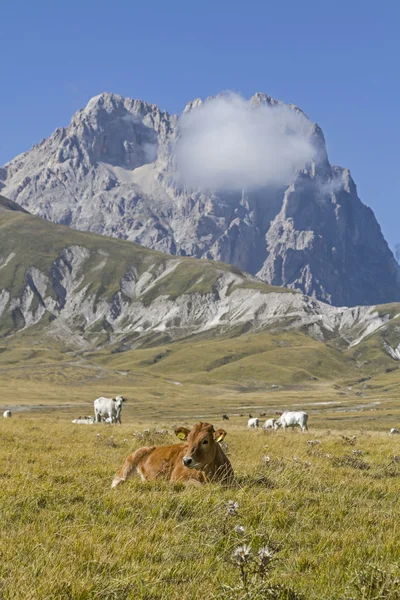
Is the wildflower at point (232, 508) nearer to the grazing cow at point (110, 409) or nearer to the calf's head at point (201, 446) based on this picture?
the calf's head at point (201, 446)

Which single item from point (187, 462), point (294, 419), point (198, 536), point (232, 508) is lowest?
point (294, 419)

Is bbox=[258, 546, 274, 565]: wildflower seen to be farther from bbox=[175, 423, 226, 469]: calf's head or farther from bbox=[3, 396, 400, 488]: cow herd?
bbox=[175, 423, 226, 469]: calf's head

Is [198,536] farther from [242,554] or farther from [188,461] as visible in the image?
[188,461]

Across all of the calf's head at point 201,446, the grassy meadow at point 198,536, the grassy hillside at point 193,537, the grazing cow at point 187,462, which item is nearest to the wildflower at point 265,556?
the grassy meadow at point 198,536

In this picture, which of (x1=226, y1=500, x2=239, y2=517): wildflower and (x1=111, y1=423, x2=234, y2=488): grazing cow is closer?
(x1=226, y1=500, x2=239, y2=517): wildflower

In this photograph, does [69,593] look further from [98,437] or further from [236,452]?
[98,437]

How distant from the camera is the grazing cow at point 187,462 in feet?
34.7

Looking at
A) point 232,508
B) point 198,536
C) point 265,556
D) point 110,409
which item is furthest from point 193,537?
point 110,409

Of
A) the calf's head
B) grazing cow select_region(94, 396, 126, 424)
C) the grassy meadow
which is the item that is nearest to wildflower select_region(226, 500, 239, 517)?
the grassy meadow

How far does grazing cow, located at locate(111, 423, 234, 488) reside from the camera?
416 inches

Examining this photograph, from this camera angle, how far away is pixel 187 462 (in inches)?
388

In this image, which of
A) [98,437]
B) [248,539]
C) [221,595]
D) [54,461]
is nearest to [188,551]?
[248,539]

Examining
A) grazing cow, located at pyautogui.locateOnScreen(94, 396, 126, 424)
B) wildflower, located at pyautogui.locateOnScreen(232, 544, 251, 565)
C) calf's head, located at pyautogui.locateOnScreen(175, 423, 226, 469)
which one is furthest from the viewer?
grazing cow, located at pyautogui.locateOnScreen(94, 396, 126, 424)

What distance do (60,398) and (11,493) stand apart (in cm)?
17420
